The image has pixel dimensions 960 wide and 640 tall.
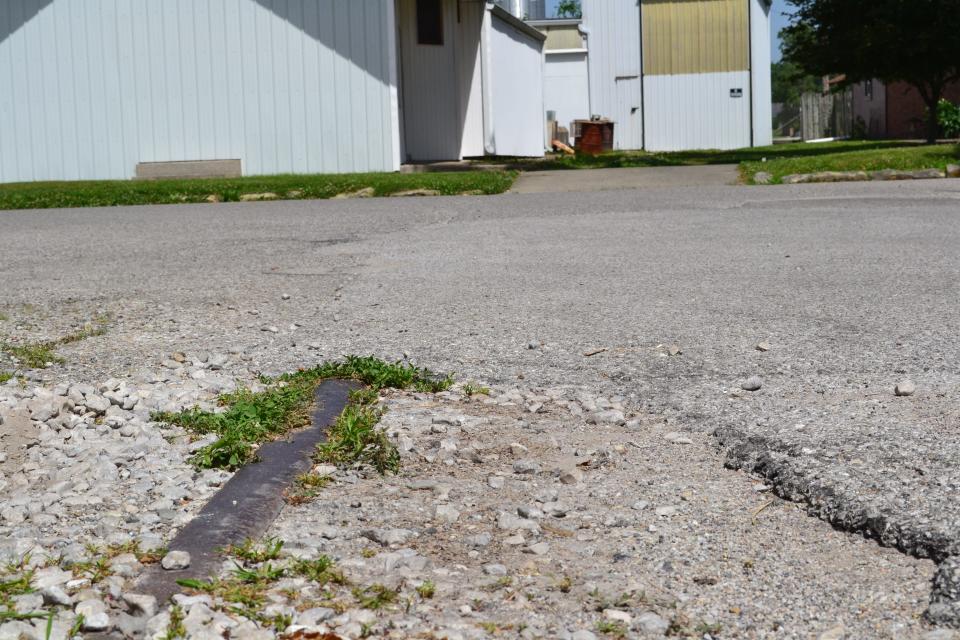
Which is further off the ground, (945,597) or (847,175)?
(847,175)

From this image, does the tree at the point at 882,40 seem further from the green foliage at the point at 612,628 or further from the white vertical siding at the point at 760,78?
the green foliage at the point at 612,628

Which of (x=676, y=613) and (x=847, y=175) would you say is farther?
(x=847, y=175)

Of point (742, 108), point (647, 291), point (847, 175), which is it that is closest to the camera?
point (647, 291)

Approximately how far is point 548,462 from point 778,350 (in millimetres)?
1665

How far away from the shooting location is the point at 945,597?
2.46 metres

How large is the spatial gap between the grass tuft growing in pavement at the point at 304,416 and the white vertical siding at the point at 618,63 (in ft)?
100

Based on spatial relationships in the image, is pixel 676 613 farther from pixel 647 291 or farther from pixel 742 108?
pixel 742 108

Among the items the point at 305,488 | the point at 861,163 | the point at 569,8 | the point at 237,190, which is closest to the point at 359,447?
the point at 305,488

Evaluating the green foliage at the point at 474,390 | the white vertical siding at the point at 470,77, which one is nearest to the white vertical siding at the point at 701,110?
the white vertical siding at the point at 470,77

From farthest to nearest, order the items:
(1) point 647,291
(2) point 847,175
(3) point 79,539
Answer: (2) point 847,175 → (1) point 647,291 → (3) point 79,539

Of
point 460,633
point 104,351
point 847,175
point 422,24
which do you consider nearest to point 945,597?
point 460,633

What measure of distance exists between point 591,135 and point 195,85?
14163 millimetres

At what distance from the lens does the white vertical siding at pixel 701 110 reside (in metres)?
33.3

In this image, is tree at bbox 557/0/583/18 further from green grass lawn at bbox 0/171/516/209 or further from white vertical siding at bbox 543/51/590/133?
green grass lawn at bbox 0/171/516/209
